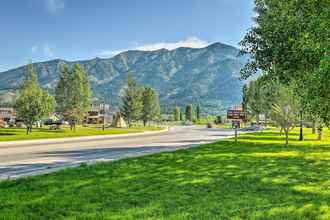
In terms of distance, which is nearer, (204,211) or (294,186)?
(204,211)

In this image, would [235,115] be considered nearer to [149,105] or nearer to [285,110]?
[285,110]

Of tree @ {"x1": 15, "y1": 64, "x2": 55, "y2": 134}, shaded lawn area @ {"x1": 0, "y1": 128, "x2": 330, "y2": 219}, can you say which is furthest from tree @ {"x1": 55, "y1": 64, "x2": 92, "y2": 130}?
shaded lawn area @ {"x1": 0, "y1": 128, "x2": 330, "y2": 219}

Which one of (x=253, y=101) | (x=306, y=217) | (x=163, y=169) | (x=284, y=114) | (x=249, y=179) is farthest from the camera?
(x=253, y=101)

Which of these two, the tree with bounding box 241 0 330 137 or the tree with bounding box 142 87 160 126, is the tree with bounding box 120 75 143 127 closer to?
the tree with bounding box 142 87 160 126

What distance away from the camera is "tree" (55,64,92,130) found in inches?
2103

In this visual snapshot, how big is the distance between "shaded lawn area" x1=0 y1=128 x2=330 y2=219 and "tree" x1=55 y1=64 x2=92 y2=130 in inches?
1615

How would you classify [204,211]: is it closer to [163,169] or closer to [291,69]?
[163,169]

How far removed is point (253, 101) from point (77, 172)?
68.2m

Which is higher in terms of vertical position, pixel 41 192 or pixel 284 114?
pixel 284 114

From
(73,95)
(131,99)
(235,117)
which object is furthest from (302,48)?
(131,99)

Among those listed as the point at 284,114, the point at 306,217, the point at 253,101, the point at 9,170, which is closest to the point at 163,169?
the point at 9,170

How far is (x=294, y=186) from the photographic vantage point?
33.5 feet

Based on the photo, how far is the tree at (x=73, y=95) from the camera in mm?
53406

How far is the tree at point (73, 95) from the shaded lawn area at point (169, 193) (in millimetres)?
41023
